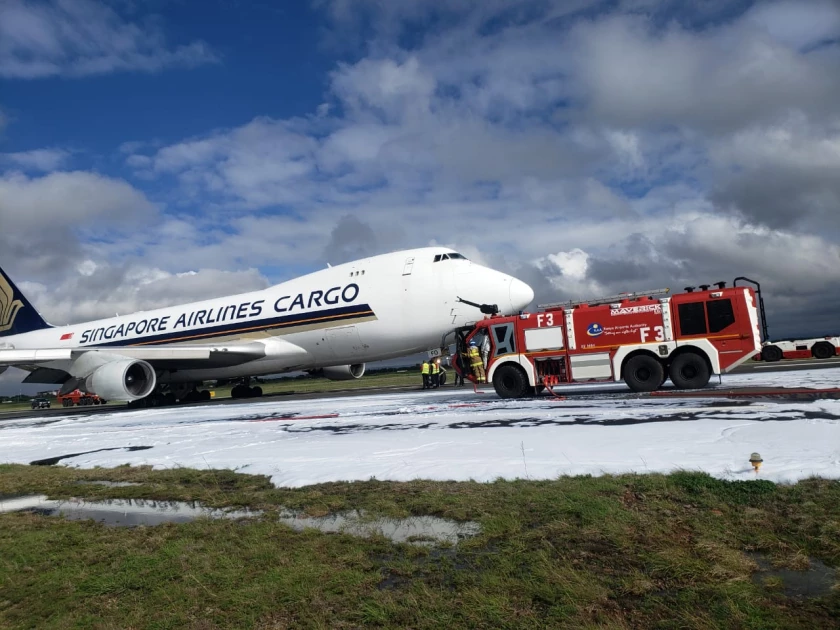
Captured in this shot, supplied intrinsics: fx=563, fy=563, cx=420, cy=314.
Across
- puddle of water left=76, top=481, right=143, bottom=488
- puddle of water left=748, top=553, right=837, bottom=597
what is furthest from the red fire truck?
puddle of water left=748, top=553, right=837, bottom=597

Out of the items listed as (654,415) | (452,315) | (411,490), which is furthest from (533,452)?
(452,315)

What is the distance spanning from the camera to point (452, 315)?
1994 cm

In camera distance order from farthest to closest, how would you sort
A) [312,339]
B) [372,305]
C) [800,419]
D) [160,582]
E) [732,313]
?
[312,339] → [372,305] → [732,313] → [800,419] → [160,582]

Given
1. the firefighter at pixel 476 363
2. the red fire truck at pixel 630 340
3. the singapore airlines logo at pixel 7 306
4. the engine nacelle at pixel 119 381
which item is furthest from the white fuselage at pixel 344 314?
the singapore airlines logo at pixel 7 306

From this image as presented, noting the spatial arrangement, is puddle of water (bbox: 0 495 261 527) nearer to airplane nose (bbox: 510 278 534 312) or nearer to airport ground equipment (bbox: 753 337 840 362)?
airplane nose (bbox: 510 278 534 312)

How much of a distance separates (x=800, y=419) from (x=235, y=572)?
25.7 feet

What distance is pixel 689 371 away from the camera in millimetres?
13391

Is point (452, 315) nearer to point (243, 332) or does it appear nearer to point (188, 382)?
point (243, 332)

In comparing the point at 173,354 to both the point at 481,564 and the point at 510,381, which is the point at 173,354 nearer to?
the point at 510,381

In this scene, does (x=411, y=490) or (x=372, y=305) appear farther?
(x=372, y=305)

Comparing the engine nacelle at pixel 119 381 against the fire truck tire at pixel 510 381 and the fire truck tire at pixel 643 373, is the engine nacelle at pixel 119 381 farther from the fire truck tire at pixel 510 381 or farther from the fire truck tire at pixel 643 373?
the fire truck tire at pixel 643 373

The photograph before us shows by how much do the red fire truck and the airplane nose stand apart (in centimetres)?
334

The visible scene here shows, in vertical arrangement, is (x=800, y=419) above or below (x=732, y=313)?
below

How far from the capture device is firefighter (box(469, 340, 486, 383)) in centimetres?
1608
